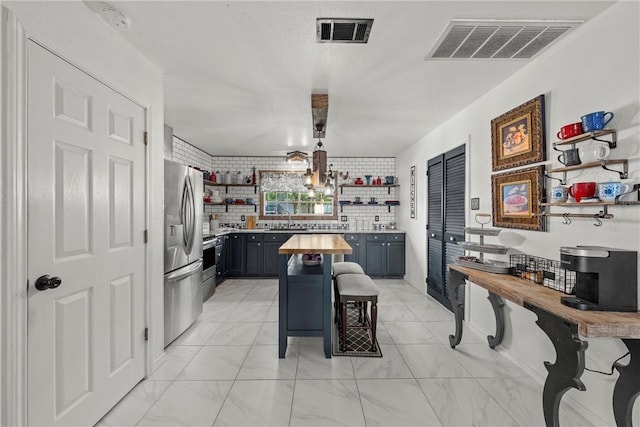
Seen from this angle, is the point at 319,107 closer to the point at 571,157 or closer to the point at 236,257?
the point at 571,157

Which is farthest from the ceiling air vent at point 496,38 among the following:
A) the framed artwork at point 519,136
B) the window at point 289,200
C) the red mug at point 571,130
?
the window at point 289,200

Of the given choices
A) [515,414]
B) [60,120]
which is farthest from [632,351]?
[60,120]

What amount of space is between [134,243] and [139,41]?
4.99 ft

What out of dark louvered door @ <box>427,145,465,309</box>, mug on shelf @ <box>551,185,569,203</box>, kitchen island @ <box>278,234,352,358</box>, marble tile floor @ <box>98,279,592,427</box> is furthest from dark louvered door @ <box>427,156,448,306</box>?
kitchen island @ <box>278,234,352,358</box>

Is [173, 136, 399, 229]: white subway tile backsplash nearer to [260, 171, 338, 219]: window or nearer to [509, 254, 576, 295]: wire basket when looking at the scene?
[260, 171, 338, 219]: window

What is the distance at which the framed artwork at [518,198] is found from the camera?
222 centimetres

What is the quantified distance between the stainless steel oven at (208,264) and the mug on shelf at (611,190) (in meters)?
4.25

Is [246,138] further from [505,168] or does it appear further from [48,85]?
[505,168]

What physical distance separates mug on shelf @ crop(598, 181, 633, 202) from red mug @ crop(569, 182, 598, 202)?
34 mm

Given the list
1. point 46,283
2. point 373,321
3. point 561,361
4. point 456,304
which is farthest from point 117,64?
point 456,304

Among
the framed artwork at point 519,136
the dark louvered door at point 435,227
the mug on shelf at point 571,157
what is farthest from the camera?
the dark louvered door at point 435,227

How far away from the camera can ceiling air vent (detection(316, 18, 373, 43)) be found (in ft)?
5.85

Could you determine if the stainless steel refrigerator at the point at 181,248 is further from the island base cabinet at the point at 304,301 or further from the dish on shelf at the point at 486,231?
the dish on shelf at the point at 486,231

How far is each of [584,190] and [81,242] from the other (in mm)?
3100
